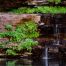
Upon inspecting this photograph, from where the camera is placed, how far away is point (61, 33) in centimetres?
1884

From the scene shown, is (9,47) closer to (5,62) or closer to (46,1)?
(5,62)

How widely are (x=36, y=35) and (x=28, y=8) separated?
386cm

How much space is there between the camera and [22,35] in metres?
18.2

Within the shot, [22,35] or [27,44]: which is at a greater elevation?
[22,35]

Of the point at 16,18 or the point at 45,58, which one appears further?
the point at 16,18

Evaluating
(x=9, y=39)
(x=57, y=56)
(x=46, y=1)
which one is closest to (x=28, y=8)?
(x=46, y=1)

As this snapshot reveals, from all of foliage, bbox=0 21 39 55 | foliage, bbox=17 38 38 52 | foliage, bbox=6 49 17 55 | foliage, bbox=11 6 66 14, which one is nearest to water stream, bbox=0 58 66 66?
foliage, bbox=6 49 17 55

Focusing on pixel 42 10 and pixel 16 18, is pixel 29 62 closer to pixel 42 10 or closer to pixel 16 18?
pixel 16 18

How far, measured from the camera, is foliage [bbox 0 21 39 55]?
16761mm

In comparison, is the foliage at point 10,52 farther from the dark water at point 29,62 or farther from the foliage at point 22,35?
the dark water at point 29,62

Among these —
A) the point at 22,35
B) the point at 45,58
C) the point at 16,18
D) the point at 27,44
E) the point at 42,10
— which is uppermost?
the point at 42,10

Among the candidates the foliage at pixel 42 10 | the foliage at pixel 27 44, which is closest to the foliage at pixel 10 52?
the foliage at pixel 27 44

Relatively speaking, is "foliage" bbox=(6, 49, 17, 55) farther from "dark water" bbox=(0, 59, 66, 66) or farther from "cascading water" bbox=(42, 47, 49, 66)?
"cascading water" bbox=(42, 47, 49, 66)

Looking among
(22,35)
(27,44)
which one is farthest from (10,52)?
(22,35)
